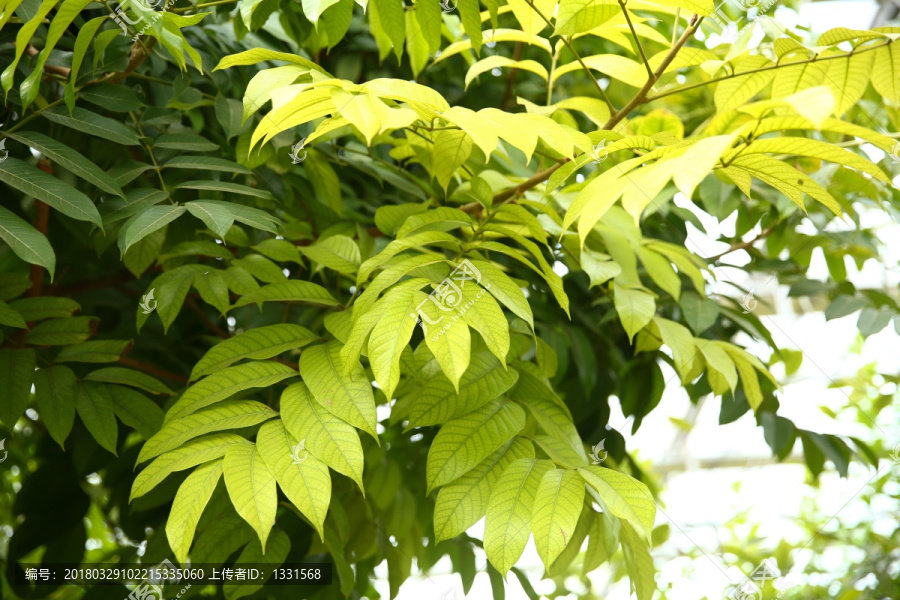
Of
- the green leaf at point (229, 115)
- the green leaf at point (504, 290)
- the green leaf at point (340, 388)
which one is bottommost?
the green leaf at point (340, 388)

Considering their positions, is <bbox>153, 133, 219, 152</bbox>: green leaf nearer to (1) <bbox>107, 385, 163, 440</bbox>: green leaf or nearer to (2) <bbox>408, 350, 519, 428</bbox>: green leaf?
(1) <bbox>107, 385, 163, 440</bbox>: green leaf

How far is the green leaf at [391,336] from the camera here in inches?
19.4

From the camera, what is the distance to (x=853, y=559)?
46.8 inches

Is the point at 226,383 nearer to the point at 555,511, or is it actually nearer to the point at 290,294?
the point at 290,294

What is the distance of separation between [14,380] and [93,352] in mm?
78

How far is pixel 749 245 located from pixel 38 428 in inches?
44.9

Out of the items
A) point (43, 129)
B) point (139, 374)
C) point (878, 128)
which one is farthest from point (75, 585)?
point (878, 128)

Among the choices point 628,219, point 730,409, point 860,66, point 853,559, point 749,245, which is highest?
point 860,66

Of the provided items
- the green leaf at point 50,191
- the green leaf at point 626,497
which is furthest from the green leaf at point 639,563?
the green leaf at point 50,191

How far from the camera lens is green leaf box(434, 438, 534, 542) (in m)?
0.55

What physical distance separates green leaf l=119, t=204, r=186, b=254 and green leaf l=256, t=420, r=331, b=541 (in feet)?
0.66

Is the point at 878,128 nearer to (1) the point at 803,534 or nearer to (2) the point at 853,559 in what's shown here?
(1) the point at 803,534

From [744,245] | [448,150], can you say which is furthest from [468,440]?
[744,245]

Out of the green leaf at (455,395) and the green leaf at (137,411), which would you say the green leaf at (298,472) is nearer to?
the green leaf at (455,395)
